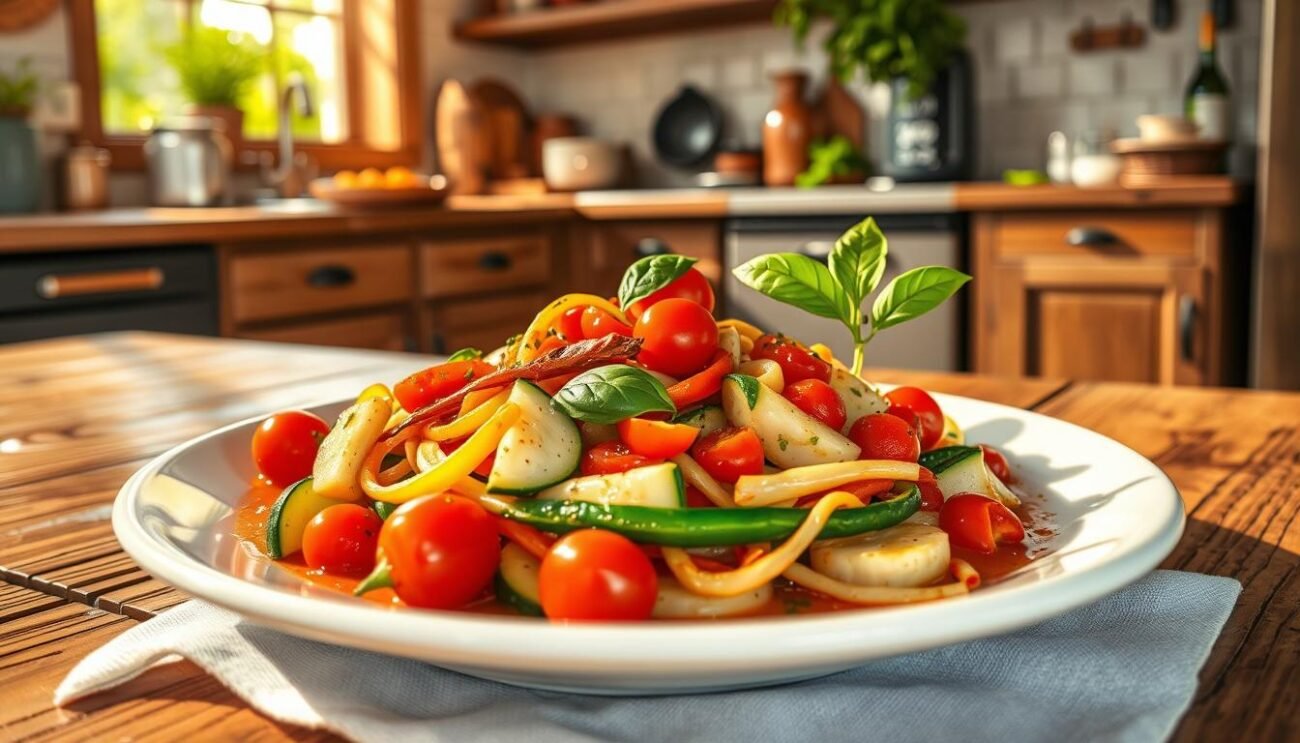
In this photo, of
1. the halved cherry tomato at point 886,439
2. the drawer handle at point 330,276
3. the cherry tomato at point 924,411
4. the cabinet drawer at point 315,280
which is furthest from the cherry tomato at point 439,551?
the drawer handle at point 330,276

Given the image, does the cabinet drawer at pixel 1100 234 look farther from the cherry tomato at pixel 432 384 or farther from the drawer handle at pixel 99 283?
the cherry tomato at pixel 432 384

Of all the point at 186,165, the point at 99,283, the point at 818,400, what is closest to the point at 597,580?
the point at 818,400

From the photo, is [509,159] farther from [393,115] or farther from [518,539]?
[518,539]

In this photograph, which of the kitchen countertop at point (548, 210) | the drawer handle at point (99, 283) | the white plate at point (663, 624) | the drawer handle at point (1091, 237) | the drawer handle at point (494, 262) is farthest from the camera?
the drawer handle at point (494, 262)

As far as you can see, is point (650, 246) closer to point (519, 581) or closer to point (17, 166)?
point (17, 166)

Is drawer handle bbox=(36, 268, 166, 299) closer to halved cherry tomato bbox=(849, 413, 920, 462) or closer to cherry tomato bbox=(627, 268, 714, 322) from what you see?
cherry tomato bbox=(627, 268, 714, 322)

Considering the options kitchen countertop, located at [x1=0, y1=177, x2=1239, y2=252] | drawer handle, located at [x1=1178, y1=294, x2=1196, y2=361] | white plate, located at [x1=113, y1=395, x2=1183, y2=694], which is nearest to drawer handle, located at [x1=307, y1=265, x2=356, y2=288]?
kitchen countertop, located at [x1=0, y1=177, x2=1239, y2=252]
